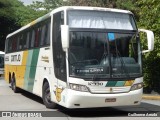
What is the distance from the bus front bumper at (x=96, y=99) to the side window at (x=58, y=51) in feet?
2.23

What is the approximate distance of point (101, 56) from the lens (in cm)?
1054

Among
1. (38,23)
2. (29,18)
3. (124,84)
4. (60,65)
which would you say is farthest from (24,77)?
(29,18)

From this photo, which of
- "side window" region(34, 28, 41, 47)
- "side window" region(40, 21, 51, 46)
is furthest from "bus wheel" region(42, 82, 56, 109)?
"side window" region(34, 28, 41, 47)

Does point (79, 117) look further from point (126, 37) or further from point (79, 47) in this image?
point (126, 37)

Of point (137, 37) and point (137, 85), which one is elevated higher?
point (137, 37)

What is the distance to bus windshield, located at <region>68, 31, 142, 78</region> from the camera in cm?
1037

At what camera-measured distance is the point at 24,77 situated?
638 inches

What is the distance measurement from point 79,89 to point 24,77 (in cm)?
639

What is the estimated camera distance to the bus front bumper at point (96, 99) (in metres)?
10.2

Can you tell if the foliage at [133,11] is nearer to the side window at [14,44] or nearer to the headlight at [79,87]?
the side window at [14,44]

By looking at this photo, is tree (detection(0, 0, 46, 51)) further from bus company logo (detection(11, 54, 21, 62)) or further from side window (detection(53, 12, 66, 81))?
side window (detection(53, 12, 66, 81))

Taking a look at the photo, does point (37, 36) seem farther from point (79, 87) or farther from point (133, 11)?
point (133, 11)

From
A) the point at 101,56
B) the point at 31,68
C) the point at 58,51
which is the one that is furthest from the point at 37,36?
the point at 101,56

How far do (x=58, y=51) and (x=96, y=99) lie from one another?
187 cm
